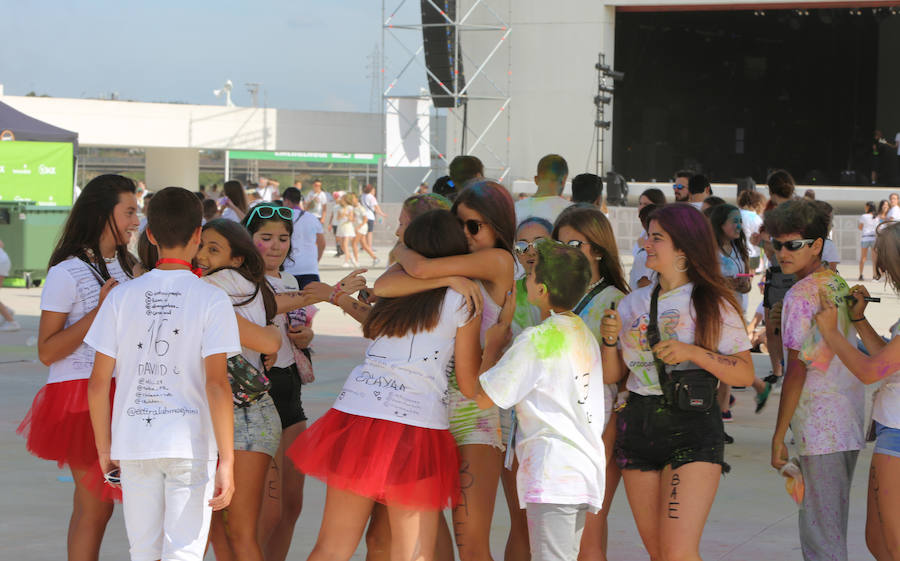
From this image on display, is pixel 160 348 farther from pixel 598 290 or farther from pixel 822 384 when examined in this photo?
pixel 822 384

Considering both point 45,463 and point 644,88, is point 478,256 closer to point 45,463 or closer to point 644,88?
point 45,463

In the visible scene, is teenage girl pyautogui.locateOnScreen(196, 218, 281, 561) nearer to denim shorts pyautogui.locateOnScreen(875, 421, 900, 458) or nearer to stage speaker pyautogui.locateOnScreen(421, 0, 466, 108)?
denim shorts pyautogui.locateOnScreen(875, 421, 900, 458)

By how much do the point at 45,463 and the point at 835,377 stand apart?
193 inches

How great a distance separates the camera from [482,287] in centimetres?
399

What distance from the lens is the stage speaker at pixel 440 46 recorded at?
2925 centimetres

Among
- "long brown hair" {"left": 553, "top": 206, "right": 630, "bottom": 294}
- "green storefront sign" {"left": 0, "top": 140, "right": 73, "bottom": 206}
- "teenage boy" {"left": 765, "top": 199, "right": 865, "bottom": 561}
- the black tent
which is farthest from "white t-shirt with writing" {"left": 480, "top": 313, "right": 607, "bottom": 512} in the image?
the black tent

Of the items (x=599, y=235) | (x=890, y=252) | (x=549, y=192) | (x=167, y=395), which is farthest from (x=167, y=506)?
(x=549, y=192)

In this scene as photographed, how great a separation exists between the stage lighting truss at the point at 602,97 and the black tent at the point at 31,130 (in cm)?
1256

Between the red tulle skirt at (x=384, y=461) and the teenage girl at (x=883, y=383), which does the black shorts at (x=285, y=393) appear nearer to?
the red tulle skirt at (x=384, y=461)

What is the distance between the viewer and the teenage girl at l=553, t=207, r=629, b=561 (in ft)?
13.6

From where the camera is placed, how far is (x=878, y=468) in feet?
13.0

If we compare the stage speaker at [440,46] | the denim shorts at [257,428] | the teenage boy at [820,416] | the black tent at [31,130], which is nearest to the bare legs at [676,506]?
the teenage boy at [820,416]

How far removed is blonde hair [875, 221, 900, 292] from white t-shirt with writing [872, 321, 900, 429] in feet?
0.67

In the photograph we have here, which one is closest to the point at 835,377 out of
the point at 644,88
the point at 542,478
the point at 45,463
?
the point at 542,478
